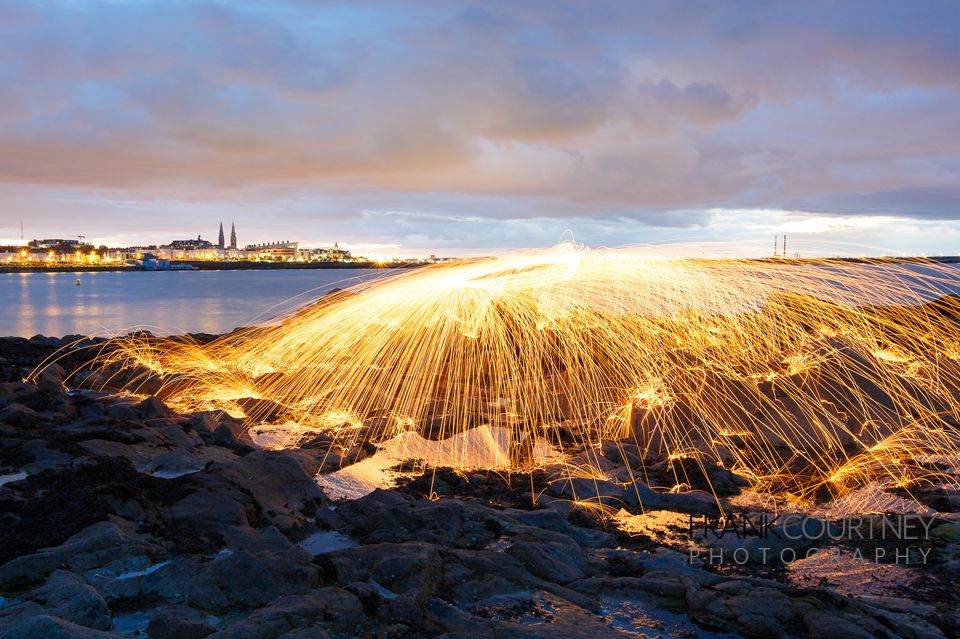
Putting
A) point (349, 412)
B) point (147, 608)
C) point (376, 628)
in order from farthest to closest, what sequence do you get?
point (349, 412)
point (147, 608)
point (376, 628)

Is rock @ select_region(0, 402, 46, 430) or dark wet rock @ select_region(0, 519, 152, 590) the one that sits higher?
rock @ select_region(0, 402, 46, 430)

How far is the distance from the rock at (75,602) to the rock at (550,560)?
3.38 metres

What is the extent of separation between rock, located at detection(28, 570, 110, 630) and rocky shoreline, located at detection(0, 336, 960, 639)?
14 millimetres

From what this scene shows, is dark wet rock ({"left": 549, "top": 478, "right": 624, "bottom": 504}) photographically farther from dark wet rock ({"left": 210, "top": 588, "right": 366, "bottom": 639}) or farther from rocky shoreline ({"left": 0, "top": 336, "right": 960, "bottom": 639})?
dark wet rock ({"left": 210, "top": 588, "right": 366, "bottom": 639})

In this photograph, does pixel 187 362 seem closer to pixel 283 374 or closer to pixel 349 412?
pixel 283 374

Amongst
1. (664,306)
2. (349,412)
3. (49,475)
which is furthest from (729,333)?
(49,475)

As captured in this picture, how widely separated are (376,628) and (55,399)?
409 inches

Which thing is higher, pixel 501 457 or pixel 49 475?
pixel 49 475

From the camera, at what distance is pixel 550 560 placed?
6.21m

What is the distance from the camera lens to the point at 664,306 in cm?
1549

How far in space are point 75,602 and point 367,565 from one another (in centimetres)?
214

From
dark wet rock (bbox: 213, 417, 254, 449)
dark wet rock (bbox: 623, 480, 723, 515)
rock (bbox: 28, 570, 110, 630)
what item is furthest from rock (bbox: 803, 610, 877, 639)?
dark wet rock (bbox: 213, 417, 254, 449)

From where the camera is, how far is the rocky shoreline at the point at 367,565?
15.7 feet

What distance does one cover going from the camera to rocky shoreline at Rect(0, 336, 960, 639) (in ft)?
15.7
